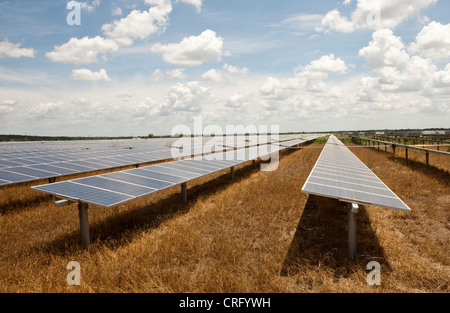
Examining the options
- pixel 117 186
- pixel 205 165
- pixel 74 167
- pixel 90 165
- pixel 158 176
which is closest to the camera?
pixel 117 186

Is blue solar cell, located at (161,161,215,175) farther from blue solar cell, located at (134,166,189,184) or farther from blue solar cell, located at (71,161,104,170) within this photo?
blue solar cell, located at (71,161,104,170)

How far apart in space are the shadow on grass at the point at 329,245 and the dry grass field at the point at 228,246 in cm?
3

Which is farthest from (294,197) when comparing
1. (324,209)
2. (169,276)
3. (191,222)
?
(169,276)

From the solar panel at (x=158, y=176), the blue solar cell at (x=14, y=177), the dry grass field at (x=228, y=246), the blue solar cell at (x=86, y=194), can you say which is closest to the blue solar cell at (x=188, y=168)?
the dry grass field at (x=228, y=246)

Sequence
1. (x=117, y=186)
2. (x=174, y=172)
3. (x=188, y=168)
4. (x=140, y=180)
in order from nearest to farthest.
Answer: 1. (x=117, y=186)
2. (x=140, y=180)
3. (x=174, y=172)
4. (x=188, y=168)

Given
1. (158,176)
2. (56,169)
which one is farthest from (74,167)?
(158,176)

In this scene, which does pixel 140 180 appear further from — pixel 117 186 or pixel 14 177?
pixel 14 177

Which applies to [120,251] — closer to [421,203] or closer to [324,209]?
[324,209]

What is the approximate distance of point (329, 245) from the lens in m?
6.54

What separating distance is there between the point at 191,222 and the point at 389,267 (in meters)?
5.26

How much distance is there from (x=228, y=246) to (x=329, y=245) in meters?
2.44

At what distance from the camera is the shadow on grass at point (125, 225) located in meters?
6.59

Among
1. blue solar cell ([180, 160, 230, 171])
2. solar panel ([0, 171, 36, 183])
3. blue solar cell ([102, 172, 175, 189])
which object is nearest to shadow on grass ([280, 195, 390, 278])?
blue solar cell ([102, 172, 175, 189])

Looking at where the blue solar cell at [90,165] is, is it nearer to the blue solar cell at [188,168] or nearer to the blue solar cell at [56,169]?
the blue solar cell at [56,169]
